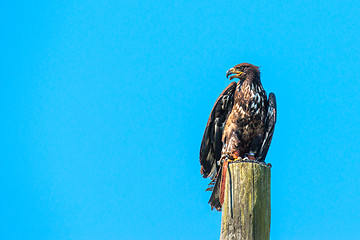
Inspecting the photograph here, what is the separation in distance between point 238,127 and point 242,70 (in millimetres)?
1147

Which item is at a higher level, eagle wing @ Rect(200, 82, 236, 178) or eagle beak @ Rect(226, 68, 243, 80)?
eagle beak @ Rect(226, 68, 243, 80)

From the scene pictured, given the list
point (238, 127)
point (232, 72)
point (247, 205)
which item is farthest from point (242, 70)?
point (247, 205)

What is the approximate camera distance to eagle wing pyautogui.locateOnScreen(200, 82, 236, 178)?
268 inches

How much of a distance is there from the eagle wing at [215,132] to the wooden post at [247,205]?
90.4 inches

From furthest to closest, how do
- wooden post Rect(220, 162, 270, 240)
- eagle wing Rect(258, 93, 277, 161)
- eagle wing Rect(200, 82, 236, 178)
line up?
eagle wing Rect(258, 93, 277, 161) < eagle wing Rect(200, 82, 236, 178) < wooden post Rect(220, 162, 270, 240)

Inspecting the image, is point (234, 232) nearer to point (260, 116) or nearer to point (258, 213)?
point (258, 213)

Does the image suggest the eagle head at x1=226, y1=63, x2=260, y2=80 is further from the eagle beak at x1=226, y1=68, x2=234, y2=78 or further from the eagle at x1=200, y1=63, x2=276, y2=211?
the eagle at x1=200, y1=63, x2=276, y2=211

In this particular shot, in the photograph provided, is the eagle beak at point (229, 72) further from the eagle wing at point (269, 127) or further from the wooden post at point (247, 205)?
the wooden post at point (247, 205)

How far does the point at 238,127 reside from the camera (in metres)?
6.93

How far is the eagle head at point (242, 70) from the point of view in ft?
24.5

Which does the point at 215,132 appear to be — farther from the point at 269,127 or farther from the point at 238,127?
the point at 269,127

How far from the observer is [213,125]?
710 centimetres

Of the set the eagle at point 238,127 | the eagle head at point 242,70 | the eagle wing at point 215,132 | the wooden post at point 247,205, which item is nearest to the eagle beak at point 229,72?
the eagle head at point 242,70

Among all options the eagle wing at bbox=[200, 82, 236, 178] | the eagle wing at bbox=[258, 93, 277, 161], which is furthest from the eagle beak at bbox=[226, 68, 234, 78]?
the eagle wing at bbox=[258, 93, 277, 161]
